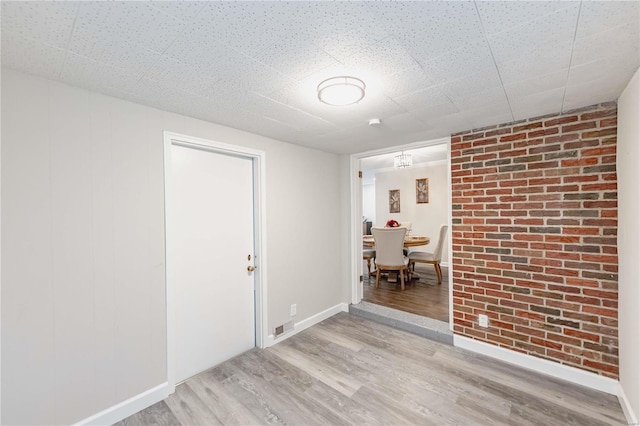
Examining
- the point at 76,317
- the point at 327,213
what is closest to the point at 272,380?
the point at 76,317

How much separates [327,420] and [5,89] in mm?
2729

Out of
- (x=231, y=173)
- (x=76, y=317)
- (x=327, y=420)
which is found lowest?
(x=327, y=420)

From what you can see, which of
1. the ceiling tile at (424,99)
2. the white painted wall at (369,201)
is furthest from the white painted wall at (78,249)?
the white painted wall at (369,201)

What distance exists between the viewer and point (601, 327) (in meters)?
→ 1.99

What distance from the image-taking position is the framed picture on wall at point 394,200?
6.56 m

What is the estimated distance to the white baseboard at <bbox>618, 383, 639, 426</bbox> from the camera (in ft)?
5.31

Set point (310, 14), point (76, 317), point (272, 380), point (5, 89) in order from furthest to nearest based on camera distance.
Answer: point (272, 380), point (76, 317), point (5, 89), point (310, 14)

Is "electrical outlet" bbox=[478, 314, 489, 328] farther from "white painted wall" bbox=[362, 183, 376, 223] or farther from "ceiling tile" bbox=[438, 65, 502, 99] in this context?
"white painted wall" bbox=[362, 183, 376, 223]

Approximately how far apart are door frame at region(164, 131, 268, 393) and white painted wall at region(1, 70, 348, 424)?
0.05m

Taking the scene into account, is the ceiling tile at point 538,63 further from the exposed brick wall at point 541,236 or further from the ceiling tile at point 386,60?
the exposed brick wall at point 541,236

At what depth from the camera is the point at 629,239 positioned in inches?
65.9

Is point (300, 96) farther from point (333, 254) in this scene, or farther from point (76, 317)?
point (333, 254)

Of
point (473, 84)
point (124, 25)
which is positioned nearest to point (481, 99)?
point (473, 84)

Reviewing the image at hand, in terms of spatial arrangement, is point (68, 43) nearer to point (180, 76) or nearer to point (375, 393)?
point (180, 76)
